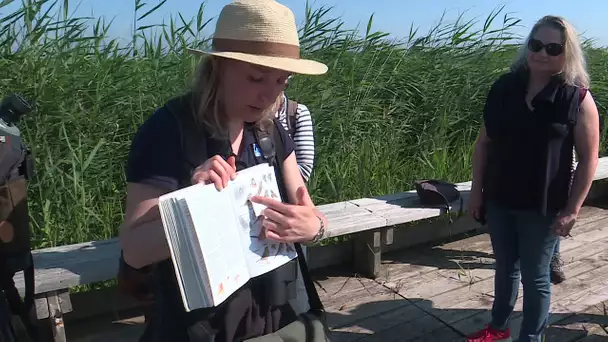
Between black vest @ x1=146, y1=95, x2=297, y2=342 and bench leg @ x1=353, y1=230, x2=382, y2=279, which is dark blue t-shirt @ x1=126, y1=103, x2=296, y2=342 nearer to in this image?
black vest @ x1=146, y1=95, x2=297, y2=342

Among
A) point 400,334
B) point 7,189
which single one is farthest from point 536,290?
point 7,189

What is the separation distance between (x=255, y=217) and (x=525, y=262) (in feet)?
5.63

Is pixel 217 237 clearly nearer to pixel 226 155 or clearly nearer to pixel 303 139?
pixel 226 155

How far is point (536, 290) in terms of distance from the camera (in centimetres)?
257

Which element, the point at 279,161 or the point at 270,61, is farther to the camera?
the point at 279,161

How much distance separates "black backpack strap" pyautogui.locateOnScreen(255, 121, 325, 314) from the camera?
4.53 feet

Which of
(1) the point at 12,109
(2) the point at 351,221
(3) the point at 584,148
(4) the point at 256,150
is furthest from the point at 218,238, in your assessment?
(2) the point at 351,221

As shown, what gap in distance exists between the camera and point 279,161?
56.0 inches

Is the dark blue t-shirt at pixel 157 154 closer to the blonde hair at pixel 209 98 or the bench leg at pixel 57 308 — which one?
the blonde hair at pixel 209 98

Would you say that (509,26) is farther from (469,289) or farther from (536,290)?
(536,290)

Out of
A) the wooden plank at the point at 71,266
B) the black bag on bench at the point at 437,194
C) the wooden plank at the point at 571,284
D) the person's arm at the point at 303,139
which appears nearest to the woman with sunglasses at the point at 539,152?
the wooden plank at the point at 571,284

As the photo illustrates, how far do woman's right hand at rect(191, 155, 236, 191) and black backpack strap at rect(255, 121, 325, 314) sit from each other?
209mm

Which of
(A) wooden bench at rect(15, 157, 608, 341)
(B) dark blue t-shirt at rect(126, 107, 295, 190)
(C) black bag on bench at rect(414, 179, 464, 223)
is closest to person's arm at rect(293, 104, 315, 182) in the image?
(A) wooden bench at rect(15, 157, 608, 341)

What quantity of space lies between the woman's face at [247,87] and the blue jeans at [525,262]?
63.9 inches
